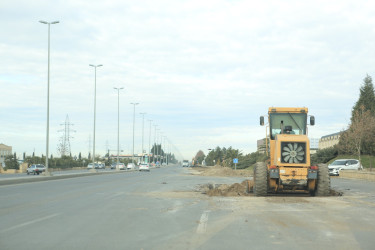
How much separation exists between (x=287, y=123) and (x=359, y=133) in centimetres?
4336

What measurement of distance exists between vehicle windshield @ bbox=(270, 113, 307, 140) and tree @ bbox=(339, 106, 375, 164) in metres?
40.3

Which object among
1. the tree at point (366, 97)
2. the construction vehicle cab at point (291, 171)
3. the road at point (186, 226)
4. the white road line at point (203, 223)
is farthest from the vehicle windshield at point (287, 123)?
the tree at point (366, 97)

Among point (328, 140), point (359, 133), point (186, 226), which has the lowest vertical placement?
point (186, 226)

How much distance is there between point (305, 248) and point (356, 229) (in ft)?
8.77

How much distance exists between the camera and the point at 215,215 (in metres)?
12.2

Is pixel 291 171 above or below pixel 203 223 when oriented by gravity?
above

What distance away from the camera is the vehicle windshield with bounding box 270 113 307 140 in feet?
66.2

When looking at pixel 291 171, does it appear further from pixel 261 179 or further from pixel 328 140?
pixel 328 140

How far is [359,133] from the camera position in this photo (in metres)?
59.9

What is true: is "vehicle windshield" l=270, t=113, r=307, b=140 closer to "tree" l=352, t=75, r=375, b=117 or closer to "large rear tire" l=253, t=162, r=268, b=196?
"large rear tire" l=253, t=162, r=268, b=196

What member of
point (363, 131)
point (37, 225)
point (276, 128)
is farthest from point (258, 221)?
point (363, 131)

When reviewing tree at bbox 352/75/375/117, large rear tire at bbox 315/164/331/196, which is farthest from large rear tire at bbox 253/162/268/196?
tree at bbox 352/75/375/117

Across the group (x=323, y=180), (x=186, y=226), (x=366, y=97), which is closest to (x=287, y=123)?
(x=323, y=180)

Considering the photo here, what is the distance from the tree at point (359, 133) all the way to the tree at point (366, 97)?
2881 mm
